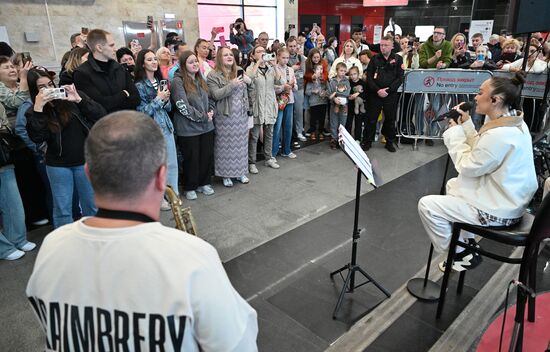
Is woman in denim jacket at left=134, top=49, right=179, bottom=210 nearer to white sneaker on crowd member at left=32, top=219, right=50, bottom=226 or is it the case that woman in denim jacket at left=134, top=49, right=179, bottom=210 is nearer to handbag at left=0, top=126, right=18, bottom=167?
handbag at left=0, top=126, right=18, bottom=167

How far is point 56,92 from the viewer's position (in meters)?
2.92

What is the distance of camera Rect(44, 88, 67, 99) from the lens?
289 centimetres

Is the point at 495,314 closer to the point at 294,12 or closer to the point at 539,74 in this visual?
the point at 539,74

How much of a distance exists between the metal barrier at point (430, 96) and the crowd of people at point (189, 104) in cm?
33

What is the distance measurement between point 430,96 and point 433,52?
2.91ft

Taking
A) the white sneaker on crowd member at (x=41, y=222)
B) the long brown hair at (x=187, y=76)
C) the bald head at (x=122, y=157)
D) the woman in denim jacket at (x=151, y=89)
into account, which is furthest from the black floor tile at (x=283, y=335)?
the white sneaker on crowd member at (x=41, y=222)

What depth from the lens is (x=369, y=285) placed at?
3.07m

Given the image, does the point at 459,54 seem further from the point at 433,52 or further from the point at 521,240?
the point at 521,240

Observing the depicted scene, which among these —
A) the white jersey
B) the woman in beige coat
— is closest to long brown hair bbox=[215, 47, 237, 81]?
the woman in beige coat

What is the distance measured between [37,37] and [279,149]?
4850 mm

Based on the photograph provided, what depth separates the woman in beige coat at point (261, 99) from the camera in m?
5.14

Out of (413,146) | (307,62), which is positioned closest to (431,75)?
(413,146)

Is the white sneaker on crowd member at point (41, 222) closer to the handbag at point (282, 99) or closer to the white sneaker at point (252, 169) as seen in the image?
the white sneaker at point (252, 169)

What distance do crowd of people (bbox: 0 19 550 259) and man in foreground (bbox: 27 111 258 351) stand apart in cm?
33
